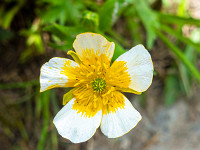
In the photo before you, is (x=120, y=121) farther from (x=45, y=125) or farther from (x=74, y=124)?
(x=45, y=125)

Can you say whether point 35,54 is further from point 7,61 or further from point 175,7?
point 175,7

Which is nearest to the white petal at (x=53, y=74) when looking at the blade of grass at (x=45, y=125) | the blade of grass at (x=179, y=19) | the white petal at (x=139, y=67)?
the white petal at (x=139, y=67)

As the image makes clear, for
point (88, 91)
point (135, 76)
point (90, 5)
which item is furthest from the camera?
point (90, 5)

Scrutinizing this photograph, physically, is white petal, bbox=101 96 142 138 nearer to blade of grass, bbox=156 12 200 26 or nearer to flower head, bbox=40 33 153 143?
flower head, bbox=40 33 153 143

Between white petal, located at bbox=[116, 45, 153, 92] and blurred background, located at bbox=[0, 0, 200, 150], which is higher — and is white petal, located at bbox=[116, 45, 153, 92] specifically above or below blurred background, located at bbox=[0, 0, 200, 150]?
above

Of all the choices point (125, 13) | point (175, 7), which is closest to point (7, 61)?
point (125, 13)

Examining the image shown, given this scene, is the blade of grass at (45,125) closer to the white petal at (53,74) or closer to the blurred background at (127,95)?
the blurred background at (127,95)

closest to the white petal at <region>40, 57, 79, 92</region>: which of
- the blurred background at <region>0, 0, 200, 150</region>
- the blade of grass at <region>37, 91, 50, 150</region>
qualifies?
the blade of grass at <region>37, 91, 50, 150</region>
